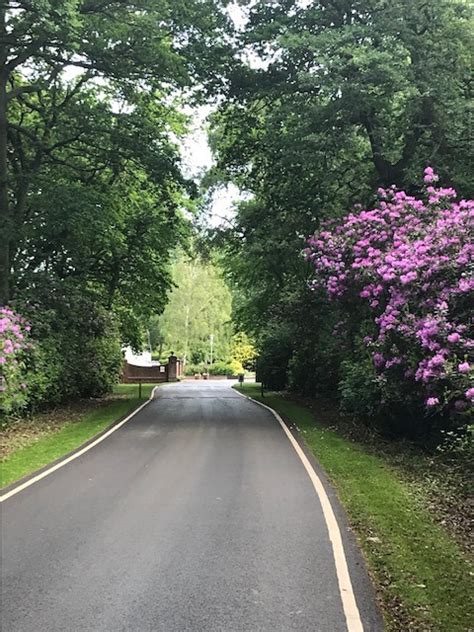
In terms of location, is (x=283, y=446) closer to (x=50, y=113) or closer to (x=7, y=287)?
(x=7, y=287)

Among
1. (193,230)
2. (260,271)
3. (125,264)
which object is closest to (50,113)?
(125,264)

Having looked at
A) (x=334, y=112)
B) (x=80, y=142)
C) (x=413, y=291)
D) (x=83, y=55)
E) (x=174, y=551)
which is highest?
(x=83, y=55)

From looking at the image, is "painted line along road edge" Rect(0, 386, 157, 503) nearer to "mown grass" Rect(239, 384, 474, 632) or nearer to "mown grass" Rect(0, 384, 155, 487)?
"mown grass" Rect(0, 384, 155, 487)

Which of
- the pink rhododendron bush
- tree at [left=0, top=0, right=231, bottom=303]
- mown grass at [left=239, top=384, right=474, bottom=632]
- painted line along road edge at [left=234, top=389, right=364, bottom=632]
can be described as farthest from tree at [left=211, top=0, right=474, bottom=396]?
painted line along road edge at [left=234, top=389, right=364, bottom=632]

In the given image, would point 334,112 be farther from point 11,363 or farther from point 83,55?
point 11,363

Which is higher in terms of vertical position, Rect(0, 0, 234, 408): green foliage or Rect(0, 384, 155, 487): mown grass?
Rect(0, 0, 234, 408): green foliage

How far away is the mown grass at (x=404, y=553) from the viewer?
4781mm

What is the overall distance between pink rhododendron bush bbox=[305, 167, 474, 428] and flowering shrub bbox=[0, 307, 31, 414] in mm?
7933

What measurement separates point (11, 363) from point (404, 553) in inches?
436

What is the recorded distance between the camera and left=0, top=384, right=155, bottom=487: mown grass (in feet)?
34.8

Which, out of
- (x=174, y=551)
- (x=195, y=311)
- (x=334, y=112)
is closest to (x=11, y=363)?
(x=174, y=551)

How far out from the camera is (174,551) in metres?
6.21

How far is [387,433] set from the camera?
14.2 meters

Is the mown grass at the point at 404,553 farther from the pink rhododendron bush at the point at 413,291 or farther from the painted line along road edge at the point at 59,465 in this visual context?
the painted line along road edge at the point at 59,465
